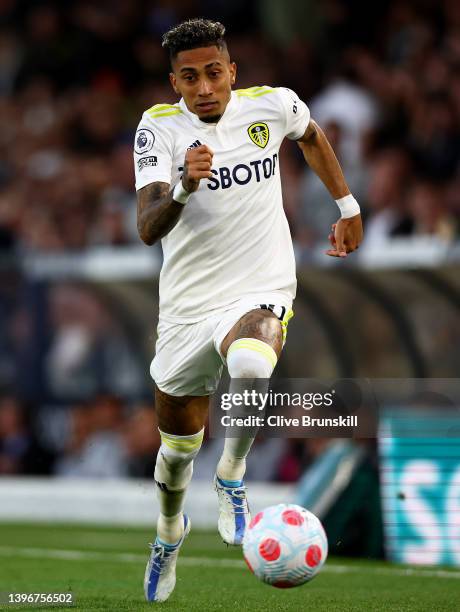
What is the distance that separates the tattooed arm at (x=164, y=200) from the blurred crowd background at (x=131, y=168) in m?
4.91

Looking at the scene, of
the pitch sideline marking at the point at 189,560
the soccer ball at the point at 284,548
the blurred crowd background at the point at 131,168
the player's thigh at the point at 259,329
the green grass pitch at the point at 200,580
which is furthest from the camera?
the blurred crowd background at the point at 131,168

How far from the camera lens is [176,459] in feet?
25.9

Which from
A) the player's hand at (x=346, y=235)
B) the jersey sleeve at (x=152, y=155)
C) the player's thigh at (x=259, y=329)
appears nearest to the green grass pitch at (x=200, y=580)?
the player's thigh at (x=259, y=329)

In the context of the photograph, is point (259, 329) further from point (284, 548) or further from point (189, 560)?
point (189, 560)

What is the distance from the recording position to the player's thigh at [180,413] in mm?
7812

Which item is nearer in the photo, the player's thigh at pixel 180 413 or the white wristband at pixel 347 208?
the player's thigh at pixel 180 413

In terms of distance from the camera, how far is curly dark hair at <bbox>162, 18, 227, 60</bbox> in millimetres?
7285

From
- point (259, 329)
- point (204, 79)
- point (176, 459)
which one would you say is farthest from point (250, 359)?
point (204, 79)

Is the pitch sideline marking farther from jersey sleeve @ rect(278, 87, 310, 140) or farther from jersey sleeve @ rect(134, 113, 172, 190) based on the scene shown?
jersey sleeve @ rect(134, 113, 172, 190)

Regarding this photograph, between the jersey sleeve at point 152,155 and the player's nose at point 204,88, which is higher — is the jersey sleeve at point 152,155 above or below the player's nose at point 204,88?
below

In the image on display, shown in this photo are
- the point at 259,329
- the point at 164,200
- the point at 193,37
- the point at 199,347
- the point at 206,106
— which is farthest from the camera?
the point at 199,347

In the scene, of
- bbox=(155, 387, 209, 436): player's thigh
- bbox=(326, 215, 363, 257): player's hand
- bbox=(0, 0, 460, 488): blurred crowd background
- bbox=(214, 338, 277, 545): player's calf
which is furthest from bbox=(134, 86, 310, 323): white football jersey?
bbox=(0, 0, 460, 488): blurred crowd background

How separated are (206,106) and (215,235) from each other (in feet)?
2.25

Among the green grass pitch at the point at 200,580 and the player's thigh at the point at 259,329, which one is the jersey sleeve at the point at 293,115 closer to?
the player's thigh at the point at 259,329
